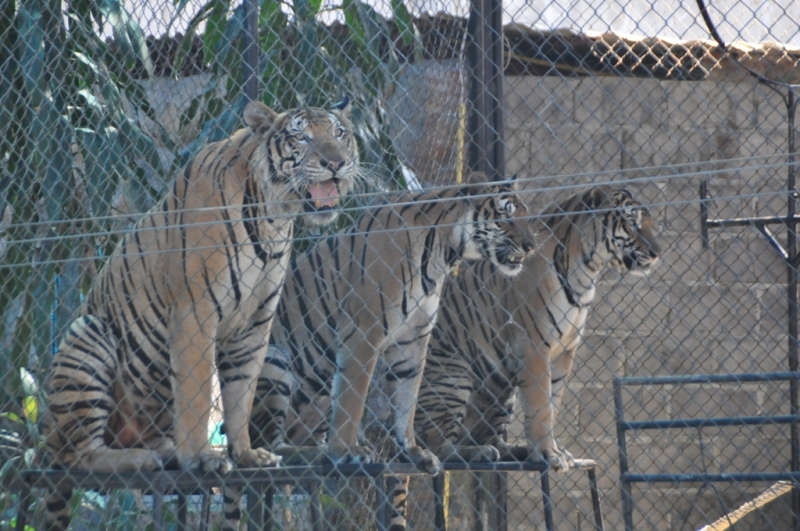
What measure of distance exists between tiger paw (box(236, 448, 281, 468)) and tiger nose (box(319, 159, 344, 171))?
39.6 inches

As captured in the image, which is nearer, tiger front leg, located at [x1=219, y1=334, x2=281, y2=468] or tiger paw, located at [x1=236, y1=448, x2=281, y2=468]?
tiger paw, located at [x1=236, y1=448, x2=281, y2=468]

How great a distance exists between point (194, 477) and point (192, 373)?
1.13 ft

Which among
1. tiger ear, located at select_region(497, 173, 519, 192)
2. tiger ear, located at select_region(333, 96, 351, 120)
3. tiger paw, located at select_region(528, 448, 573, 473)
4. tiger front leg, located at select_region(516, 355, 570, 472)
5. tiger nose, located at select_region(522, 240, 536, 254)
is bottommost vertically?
tiger paw, located at select_region(528, 448, 573, 473)

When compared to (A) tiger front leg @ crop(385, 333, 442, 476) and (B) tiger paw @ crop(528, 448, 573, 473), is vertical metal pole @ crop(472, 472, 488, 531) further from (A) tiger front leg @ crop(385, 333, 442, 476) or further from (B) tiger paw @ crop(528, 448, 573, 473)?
(A) tiger front leg @ crop(385, 333, 442, 476)

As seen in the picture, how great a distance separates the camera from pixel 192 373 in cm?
315

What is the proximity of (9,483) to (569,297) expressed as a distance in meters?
2.29

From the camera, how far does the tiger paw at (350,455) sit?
3.26 metres

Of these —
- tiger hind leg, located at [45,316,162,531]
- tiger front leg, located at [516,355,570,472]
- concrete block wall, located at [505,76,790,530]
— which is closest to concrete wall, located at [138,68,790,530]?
concrete block wall, located at [505,76,790,530]

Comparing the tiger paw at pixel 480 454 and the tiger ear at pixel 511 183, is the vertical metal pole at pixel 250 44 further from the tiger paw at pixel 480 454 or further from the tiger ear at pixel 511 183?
the tiger paw at pixel 480 454

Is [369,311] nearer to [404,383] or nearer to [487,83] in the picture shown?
[404,383]

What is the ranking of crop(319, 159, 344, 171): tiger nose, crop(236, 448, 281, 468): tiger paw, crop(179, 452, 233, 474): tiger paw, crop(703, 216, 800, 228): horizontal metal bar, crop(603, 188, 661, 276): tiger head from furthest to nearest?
crop(703, 216, 800, 228): horizontal metal bar < crop(603, 188, 661, 276): tiger head < crop(319, 159, 344, 171): tiger nose < crop(236, 448, 281, 468): tiger paw < crop(179, 452, 233, 474): tiger paw

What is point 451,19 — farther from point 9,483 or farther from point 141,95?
point 9,483

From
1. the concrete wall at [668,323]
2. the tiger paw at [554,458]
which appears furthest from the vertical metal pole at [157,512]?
the concrete wall at [668,323]

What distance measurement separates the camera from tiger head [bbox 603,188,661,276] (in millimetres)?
3902
